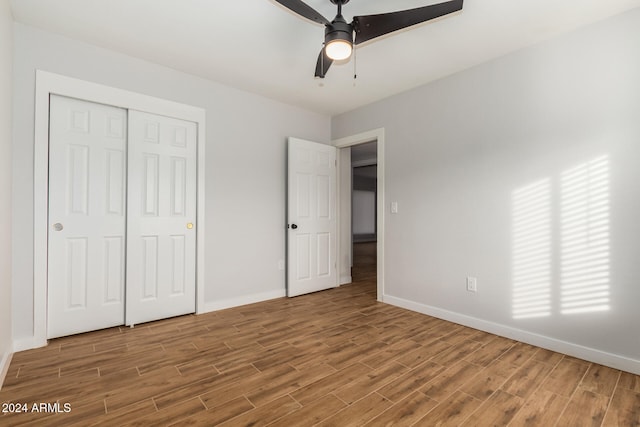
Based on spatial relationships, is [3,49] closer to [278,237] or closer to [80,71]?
[80,71]

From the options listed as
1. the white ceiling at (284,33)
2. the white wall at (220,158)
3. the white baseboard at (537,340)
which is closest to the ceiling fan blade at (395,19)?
the white ceiling at (284,33)

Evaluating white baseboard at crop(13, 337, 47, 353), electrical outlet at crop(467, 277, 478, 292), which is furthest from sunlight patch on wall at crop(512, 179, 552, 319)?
white baseboard at crop(13, 337, 47, 353)

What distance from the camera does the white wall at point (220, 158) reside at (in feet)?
7.89

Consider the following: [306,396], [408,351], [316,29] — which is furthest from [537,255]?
[316,29]

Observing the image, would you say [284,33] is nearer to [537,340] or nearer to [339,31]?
[339,31]

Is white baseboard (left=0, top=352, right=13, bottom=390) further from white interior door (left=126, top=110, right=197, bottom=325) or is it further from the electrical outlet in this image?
the electrical outlet

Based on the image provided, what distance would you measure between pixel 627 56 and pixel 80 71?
4236 millimetres

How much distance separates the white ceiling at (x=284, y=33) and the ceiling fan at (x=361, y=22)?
0.42 feet

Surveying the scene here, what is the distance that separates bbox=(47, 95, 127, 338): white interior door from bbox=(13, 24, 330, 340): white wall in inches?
6.4

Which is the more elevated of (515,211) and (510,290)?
(515,211)

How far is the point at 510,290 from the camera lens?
2.71 m

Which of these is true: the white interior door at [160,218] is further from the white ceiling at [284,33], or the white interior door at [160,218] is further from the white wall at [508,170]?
the white wall at [508,170]

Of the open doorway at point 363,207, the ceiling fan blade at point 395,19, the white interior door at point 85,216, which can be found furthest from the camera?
the open doorway at point 363,207

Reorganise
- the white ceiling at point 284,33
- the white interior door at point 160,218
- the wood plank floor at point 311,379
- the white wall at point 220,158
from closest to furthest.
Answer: the wood plank floor at point 311,379 → the white ceiling at point 284,33 → the white wall at point 220,158 → the white interior door at point 160,218
